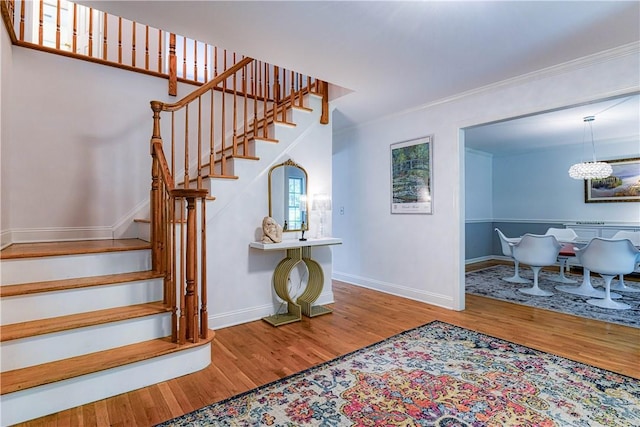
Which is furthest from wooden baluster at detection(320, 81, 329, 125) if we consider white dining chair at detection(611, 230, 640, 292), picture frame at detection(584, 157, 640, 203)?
picture frame at detection(584, 157, 640, 203)

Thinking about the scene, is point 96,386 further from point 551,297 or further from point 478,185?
point 478,185

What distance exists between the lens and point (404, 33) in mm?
2322

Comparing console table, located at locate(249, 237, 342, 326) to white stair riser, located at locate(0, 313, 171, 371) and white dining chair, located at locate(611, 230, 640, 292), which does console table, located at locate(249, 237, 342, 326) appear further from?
white dining chair, located at locate(611, 230, 640, 292)

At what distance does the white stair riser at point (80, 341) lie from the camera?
5.85ft

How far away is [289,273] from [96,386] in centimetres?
184

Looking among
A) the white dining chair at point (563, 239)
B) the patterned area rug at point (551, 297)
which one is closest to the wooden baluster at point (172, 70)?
the patterned area rug at point (551, 297)

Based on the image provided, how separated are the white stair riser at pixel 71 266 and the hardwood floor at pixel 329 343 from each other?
3.10 ft

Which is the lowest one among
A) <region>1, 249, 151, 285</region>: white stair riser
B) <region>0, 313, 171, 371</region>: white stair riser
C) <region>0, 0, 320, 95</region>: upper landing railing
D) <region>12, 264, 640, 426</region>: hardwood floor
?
<region>12, 264, 640, 426</region>: hardwood floor

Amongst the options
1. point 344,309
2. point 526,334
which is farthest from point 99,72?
point 526,334

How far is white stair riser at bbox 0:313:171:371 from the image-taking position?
1.78m

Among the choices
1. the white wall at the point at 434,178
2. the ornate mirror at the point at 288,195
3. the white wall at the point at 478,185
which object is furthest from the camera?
the white wall at the point at 478,185

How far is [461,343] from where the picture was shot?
269 cm

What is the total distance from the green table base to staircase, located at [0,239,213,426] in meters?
1.09

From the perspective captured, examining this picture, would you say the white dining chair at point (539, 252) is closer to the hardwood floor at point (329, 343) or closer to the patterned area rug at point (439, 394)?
the hardwood floor at point (329, 343)
